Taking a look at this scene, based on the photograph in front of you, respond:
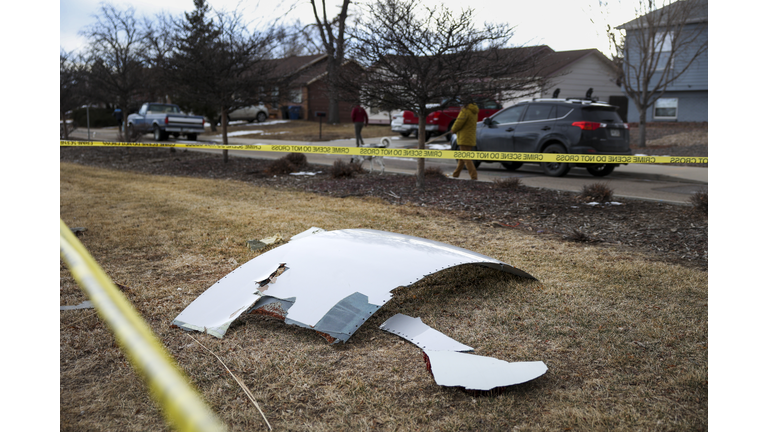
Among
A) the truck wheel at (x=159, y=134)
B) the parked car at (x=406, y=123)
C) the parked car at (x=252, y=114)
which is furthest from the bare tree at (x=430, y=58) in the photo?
the parked car at (x=252, y=114)

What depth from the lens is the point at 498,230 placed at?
7.00m

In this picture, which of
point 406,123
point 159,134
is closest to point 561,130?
point 406,123

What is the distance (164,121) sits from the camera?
24328mm

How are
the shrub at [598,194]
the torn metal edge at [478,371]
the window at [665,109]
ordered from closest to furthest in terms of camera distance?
the torn metal edge at [478,371] < the shrub at [598,194] < the window at [665,109]

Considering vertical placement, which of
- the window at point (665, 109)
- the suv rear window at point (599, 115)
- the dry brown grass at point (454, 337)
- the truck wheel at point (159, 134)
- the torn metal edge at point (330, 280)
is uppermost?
the window at point (665, 109)

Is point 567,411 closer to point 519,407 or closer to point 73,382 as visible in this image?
point 519,407

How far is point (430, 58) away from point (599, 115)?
194 inches

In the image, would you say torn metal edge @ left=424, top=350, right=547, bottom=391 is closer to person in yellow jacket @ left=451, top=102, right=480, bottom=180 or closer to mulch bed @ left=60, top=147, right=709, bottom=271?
mulch bed @ left=60, top=147, right=709, bottom=271

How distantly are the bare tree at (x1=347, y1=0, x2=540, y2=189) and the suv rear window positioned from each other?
293cm

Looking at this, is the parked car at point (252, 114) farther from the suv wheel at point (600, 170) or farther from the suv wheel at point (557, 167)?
the suv wheel at point (600, 170)

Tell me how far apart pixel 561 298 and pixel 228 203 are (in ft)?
20.0

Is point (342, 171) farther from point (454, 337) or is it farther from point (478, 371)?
point (478, 371)

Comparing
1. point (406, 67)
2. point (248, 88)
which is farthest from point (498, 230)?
point (248, 88)

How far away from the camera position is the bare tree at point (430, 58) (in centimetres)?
905
